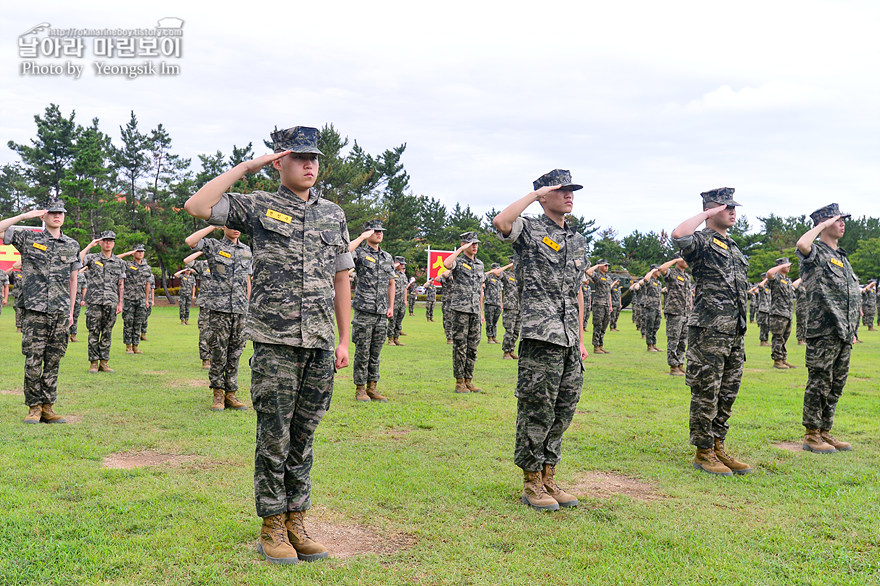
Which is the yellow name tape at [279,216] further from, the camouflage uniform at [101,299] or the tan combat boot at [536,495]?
the camouflage uniform at [101,299]

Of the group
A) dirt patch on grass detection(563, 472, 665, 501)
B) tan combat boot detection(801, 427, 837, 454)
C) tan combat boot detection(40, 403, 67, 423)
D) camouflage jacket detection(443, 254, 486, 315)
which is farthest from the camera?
camouflage jacket detection(443, 254, 486, 315)

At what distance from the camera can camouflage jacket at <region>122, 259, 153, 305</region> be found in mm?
14474

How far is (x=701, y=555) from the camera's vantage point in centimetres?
382

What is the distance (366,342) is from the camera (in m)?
8.95

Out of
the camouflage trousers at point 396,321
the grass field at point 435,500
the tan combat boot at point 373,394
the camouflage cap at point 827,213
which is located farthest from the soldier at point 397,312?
the camouflage cap at point 827,213

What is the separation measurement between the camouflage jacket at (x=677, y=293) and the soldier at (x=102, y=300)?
1062 cm

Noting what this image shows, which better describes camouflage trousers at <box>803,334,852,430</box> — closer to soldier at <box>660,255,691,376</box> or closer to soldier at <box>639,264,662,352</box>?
soldier at <box>660,255,691,376</box>

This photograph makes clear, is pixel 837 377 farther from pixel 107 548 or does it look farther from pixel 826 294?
pixel 107 548

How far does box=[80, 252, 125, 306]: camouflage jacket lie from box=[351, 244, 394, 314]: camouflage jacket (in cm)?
554

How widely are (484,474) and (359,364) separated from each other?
388cm

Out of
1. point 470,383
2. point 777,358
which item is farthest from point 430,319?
point 470,383

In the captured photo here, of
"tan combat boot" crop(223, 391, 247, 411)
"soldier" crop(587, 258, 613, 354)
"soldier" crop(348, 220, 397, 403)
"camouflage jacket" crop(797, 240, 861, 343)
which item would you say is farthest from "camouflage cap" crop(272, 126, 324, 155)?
"soldier" crop(587, 258, 613, 354)

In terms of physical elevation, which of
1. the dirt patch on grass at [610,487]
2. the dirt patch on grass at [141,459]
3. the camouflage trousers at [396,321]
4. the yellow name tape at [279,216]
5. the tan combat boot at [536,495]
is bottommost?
the dirt patch on grass at [610,487]

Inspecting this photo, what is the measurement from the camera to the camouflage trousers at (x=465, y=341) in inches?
387
